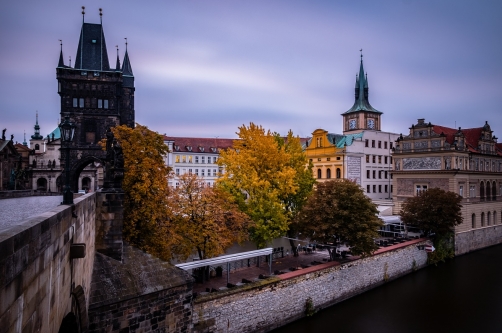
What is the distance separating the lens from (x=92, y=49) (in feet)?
136

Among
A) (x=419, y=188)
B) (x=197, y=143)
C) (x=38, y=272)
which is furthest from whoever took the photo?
(x=197, y=143)

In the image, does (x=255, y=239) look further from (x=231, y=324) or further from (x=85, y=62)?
(x=85, y=62)

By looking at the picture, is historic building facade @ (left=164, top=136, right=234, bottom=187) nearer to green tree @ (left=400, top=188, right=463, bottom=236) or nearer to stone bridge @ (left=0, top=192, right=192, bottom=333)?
green tree @ (left=400, top=188, right=463, bottom=236)

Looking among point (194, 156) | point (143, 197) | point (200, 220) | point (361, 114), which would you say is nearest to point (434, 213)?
point (200, 220)

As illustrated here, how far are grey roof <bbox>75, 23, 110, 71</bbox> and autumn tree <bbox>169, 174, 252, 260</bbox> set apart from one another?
27291 mm

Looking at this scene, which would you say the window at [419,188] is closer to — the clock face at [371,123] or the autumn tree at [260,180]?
the clock face at [371,123]

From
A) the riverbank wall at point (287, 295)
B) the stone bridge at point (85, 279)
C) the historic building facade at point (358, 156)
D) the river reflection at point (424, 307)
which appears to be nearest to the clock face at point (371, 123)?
the historic building facade at point (358, 156)

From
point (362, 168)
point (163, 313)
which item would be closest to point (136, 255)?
point (163, 313)

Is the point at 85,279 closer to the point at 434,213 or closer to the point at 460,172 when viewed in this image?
the point at 434,213

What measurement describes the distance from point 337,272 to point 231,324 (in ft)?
28.9

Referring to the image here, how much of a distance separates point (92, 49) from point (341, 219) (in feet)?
113

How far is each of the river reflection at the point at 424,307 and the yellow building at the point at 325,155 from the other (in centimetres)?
1828

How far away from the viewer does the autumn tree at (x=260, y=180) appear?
23.7 m

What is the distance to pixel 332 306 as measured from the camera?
73.2ft
